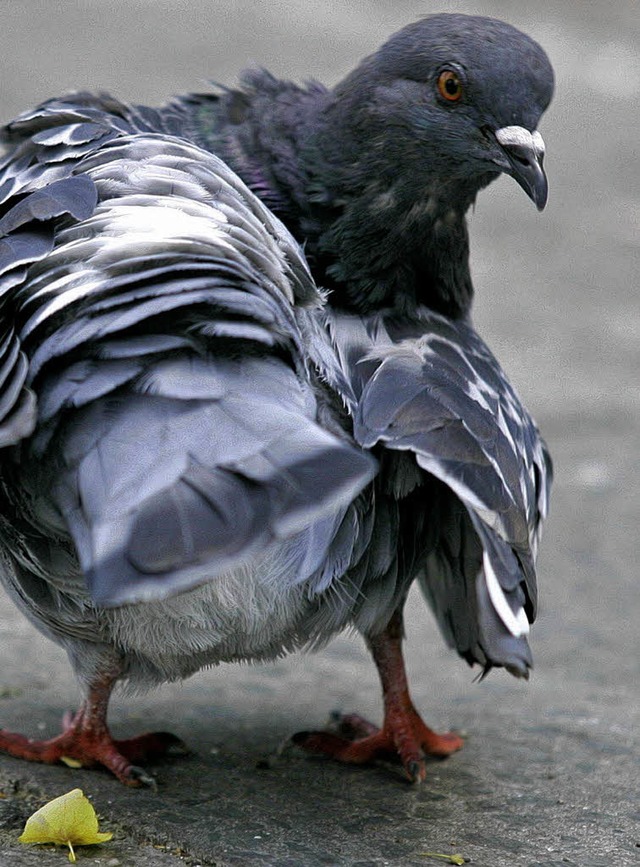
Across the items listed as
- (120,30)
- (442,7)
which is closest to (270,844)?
(120,30)

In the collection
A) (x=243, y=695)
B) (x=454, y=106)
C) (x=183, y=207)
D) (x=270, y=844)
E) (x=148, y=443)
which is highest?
(x=454, y=106)

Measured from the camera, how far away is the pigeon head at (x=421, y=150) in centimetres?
376

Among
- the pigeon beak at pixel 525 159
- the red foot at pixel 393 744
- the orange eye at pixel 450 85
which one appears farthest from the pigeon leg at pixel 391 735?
the orange eye at pixel 450 85

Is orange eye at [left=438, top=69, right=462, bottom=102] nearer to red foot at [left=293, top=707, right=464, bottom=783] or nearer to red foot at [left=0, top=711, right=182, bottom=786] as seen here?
red foot at [left=293, top=707, right=464, bottom=783]

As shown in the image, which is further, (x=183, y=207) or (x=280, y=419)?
(x=183, y=207)

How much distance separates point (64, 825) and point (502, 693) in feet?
7.10

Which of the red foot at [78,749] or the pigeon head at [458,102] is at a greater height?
the pigeon head at [458,102]

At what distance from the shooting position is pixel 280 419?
2840mm

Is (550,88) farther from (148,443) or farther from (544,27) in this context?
(544,27)

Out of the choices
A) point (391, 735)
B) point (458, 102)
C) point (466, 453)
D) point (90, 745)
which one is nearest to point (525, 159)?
point (458, 102)

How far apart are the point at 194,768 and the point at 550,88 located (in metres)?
2.29

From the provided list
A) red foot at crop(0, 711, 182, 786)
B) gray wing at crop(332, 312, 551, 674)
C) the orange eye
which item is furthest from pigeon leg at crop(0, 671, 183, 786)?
the orange eye

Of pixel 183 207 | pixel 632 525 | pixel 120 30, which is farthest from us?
pixel 120 30

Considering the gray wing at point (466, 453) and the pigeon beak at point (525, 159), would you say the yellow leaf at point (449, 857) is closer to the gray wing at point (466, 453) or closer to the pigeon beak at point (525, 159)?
the gray wing at point (466, 453)
